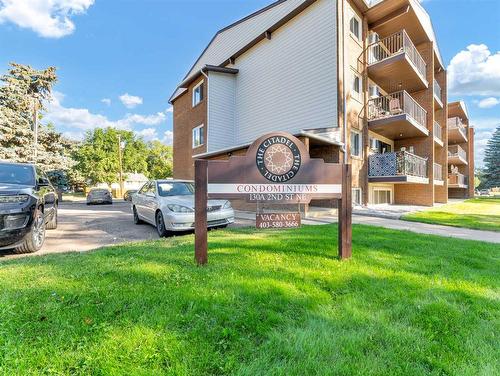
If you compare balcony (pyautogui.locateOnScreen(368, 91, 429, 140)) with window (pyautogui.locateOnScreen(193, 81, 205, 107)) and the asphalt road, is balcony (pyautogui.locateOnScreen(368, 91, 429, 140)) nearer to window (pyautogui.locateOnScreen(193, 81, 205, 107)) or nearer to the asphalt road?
window (pyautogui.locateOnScreen(193, 81, 205, 107))

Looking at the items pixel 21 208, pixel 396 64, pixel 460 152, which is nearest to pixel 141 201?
pixel 21 208

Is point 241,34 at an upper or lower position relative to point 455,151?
upper

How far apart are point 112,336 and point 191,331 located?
0.62 m

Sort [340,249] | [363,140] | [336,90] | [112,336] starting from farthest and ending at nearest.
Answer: [363,140], [336,90], [340,249], [112,336]

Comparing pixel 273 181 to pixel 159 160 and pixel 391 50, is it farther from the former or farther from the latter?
pixel 159 160

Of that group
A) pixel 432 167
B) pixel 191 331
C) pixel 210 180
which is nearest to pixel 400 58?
pixel 432 167

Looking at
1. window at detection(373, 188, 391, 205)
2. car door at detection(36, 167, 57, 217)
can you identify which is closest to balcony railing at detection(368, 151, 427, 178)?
window at detection(373, 188, 391, 205)

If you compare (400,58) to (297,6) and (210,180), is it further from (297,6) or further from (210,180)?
(210,180)

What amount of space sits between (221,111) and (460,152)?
25.7m

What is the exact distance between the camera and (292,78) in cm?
1502

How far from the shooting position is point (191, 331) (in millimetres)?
2350

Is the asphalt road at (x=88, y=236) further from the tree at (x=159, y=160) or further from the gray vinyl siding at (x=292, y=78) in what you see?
the tree at (x=159, y=160)

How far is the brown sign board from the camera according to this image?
4191 millimetres

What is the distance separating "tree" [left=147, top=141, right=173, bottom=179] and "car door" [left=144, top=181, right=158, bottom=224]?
2082 inches
